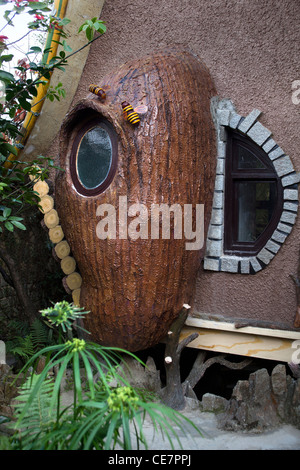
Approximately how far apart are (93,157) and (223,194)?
40.6 inches

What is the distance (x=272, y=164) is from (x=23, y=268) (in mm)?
2497

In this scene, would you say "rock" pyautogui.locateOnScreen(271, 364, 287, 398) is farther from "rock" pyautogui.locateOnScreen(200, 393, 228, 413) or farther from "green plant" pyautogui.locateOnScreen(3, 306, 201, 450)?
"green plant" pyautogui.locateOnScreen(3, 306, 201, 450)

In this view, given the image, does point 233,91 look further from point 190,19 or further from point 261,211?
point 261,211

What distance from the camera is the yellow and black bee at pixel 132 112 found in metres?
2.94

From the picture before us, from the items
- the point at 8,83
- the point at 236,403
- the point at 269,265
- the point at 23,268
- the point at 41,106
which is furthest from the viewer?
the point at 23,268

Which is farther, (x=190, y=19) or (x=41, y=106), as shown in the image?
(x=41, y=106)

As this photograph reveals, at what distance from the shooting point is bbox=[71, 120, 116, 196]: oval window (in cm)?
309

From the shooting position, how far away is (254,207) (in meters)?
3.27

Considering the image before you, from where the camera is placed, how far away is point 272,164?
3158mm

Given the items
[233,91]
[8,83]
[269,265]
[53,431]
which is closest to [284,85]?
[233,91]

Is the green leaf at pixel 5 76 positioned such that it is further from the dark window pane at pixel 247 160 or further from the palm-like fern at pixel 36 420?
the palm-like fern at pixel 36 420

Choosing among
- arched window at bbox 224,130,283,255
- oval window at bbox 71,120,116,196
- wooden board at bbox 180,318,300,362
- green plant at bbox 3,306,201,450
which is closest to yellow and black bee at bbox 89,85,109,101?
oval window at bbox 71,120,116,196

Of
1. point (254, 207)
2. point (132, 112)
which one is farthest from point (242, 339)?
point (132, 112)

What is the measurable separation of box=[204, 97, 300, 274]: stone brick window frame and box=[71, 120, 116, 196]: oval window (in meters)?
0.84
